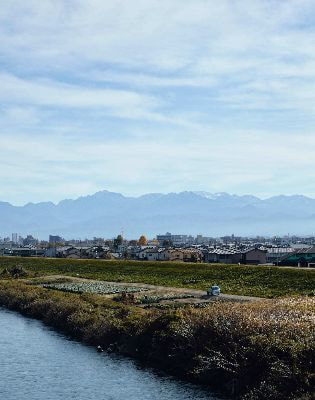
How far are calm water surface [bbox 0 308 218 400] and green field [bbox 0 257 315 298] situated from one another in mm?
22370

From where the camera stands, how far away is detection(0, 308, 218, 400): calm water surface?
99.2 feet

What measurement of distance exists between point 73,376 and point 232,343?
32.8 feet

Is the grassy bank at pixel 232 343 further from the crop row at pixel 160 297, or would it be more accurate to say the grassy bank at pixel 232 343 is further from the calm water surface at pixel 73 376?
the crop row at pixel 160 297

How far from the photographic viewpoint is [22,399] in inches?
1174

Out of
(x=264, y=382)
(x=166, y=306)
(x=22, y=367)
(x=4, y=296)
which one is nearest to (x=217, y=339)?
(x=264, y=382)

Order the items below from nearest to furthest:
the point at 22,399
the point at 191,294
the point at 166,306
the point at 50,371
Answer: the point at 22,399
the point at 50,371
the point at 166,306
the point at 191,294

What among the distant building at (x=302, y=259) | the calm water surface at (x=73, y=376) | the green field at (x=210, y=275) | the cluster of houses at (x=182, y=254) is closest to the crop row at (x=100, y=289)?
the green field at (x=210, y=275)

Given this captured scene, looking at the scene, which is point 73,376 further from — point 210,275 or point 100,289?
point 210,275

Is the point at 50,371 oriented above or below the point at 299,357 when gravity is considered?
below

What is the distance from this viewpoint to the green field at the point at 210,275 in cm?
6109

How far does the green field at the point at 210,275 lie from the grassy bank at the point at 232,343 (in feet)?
66.3

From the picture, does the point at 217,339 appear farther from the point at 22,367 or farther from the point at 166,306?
the point at 166,306

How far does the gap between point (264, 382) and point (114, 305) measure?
1011 inches

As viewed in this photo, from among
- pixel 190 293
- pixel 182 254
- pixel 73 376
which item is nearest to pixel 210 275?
pixel 190 293
